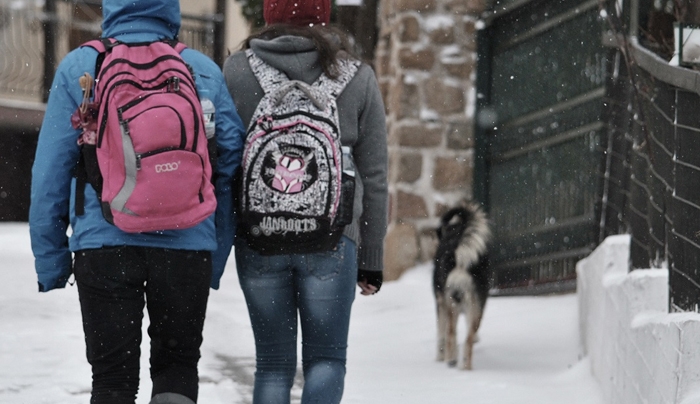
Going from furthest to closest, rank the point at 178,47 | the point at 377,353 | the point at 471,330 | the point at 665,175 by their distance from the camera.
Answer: the point at 377,353 < the point at 471,330 < the point at 665,175 < the point at 178,47

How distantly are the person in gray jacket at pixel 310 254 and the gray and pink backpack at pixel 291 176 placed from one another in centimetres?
7

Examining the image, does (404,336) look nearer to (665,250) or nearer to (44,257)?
(665,250)

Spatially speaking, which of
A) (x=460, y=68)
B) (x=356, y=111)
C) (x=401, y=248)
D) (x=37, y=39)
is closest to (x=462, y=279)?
(x=401, y=248)

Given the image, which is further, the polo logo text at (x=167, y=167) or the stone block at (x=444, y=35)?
the stone block at (x=444, y=35)

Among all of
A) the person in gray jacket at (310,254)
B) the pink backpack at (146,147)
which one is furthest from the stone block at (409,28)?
the pink backpack at (146,147)

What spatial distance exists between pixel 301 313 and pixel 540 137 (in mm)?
5258

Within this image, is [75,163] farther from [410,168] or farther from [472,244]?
[410,168]

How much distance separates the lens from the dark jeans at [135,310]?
10.1ft

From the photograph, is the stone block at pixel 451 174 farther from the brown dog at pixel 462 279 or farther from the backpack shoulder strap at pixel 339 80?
the backpack shoulder strap at pixel 339 80

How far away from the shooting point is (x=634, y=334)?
13.5 feet

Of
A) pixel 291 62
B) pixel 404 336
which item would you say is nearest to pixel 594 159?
pixel 404 336

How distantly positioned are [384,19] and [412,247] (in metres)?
2.29

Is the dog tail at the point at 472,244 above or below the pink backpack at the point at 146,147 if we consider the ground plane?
below

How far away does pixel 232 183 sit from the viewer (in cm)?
345
